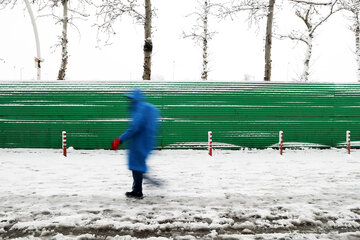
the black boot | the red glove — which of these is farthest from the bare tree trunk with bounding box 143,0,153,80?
the red glove

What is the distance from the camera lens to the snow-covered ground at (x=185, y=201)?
14.7 feet

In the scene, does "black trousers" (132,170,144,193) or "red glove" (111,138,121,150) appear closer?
"red glove" (111,138,121,150)

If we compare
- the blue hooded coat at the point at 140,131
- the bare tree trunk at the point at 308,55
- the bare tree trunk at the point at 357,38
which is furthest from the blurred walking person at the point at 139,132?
the bare tree trunk at the point at 357,38

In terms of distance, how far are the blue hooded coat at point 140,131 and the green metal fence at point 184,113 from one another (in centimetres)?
731

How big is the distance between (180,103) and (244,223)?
8771mm

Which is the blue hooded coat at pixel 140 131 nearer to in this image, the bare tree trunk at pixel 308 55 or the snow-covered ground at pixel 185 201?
the snow-covered ground at pixel 185 201

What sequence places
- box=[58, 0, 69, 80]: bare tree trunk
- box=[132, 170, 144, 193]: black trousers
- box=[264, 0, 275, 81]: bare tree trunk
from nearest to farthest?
box=[132, 170, 144, 193]: black trousers < box=[264, 0, 275, 81]: bare tree trunk < box=[58, 0, 69, 80]: bare tree trunk

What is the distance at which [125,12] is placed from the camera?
627 inches

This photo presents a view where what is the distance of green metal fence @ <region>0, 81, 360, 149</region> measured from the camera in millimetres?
13008

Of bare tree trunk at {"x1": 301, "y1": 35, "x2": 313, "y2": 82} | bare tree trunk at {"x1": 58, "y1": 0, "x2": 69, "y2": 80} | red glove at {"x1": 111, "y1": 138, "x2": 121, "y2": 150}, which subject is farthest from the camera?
bare tree trunk at {"x1": 301, "y1": 35, "x2": 313, "y2": 82}

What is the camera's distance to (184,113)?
13133 mm

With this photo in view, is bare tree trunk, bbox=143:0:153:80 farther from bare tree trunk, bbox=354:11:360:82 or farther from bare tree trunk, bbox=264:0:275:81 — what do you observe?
bare tree trunk, bbox=354:11:360:82

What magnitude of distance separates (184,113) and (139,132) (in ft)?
24.9

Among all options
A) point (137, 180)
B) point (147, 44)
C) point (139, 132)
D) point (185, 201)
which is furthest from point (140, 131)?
point (147, 44)
